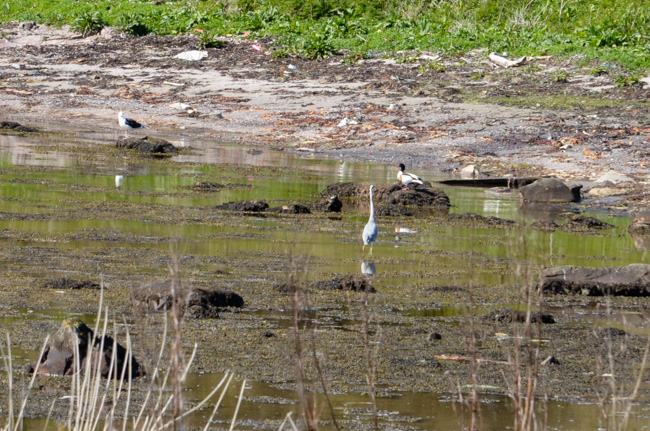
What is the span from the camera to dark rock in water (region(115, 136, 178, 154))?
16.6m

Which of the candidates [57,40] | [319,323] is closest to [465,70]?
[57,40]

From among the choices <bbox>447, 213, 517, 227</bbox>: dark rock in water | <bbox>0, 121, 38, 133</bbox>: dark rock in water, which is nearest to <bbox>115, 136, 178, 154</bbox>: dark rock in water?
<bbox>0, 121, 38, 133</bbox>: dark rock in water

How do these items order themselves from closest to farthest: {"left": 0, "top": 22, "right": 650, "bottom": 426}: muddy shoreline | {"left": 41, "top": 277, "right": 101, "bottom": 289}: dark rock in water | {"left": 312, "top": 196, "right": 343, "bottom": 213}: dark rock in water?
{"left": 0, "top": 22, "right": 650, "bottom": 426}: muddy shoreline < {"left": 41, "top": 277, "right": 101, "bottom": 289}: dark rock in water < {"left": 312, "top": 196, "right": 343, "bottom": 213}: dark rock in water

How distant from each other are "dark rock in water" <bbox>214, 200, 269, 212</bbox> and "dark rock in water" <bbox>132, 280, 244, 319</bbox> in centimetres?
454

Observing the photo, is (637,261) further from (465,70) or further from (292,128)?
(465,70)

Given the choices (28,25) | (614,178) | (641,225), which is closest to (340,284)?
(641,225)

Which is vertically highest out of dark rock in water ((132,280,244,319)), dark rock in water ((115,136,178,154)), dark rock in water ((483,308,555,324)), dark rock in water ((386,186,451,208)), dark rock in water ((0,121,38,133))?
dark rock in water ((0,121,38,133))

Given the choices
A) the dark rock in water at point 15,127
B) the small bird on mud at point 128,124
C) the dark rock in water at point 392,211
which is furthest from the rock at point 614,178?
the dark rock in water at point 15,127

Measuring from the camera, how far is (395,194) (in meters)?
12.8

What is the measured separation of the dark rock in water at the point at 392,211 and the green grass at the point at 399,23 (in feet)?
31.5

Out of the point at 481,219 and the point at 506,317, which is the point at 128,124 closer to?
the point at 481,219

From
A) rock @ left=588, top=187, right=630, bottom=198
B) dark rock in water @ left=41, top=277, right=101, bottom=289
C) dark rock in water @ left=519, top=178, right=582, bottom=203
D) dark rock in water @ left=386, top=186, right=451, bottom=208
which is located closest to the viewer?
dark rock in water @ left=41, top=277, right=101, bottom=289

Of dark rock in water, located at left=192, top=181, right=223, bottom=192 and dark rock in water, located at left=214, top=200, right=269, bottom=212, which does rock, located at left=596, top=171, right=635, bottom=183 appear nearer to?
dark rock in water, located at left=192, top=181, right=223, bottom=192

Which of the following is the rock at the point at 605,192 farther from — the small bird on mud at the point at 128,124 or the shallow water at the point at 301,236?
the small bird on mud at the point at 128,124
